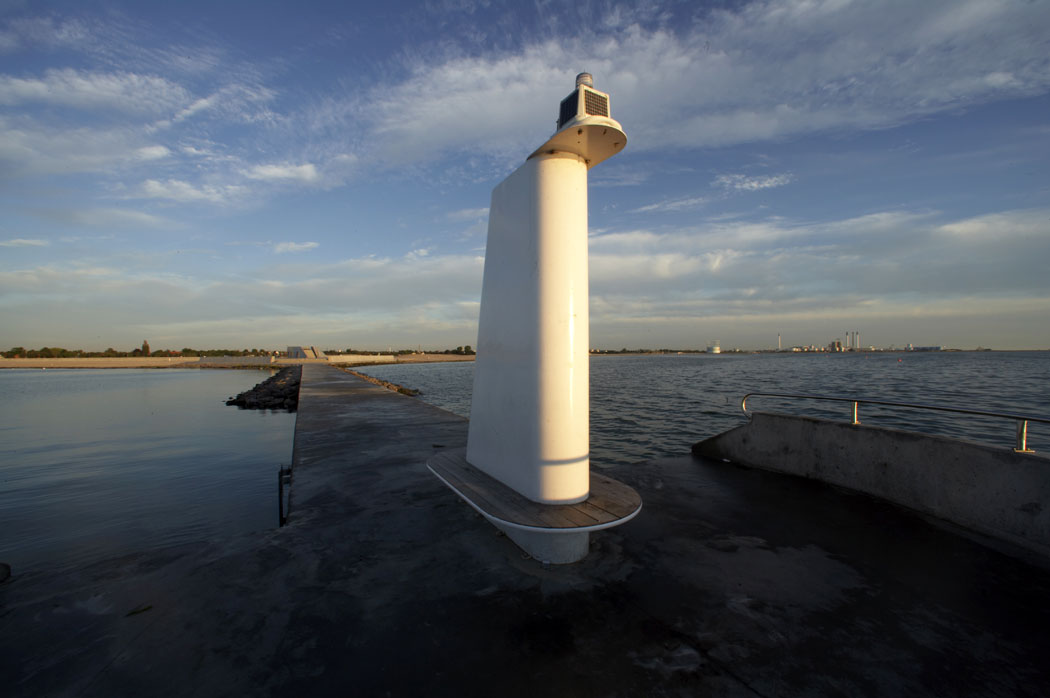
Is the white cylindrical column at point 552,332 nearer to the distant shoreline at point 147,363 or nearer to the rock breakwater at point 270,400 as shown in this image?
the rock breakwater at point 270,400

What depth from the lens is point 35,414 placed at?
2050cm

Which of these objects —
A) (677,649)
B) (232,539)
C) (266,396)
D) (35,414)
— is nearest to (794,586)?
(677,649)

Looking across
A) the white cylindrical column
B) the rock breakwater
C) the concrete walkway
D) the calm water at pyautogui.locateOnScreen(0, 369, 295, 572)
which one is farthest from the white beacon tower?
the rock breakwater

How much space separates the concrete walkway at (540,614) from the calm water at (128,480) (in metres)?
2.03

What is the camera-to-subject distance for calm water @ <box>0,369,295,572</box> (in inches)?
256

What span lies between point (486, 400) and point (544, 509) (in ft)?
Answer: 4.56

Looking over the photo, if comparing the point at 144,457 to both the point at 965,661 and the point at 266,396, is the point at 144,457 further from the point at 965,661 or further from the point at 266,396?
the point at 965,661

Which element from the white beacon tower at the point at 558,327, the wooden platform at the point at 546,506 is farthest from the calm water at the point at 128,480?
the white beacon tower at the point at 558,327

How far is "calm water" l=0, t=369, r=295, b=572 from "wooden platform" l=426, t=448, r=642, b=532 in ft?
12.6

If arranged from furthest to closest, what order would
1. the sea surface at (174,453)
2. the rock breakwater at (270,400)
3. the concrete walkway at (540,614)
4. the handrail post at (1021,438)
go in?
the rock breakwater at (270,400)
the sea surface at (174,453)
the handrail post at (1021,438)
the concrete walkway at (540,614)

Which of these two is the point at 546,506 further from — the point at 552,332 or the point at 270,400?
the point at 270,400

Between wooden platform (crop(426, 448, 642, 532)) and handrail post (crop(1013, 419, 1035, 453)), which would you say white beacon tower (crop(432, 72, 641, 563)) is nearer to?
wooden platform (crop(426, 448, 642, 532))

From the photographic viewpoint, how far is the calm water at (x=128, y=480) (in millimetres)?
6496

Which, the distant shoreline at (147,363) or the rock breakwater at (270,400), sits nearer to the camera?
the rock breakwater at (270,400)
